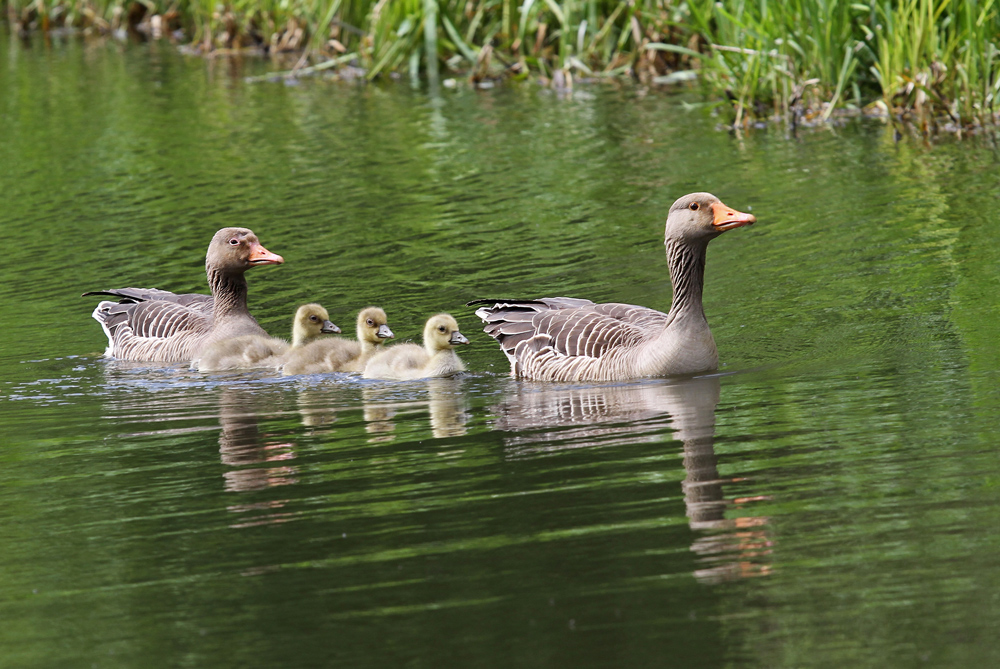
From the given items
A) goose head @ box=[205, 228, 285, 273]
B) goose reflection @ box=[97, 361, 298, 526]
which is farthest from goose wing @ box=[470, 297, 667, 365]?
goose head @ box=[205, 228, 285, 273]

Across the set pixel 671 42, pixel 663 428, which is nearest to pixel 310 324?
pixel 663 428

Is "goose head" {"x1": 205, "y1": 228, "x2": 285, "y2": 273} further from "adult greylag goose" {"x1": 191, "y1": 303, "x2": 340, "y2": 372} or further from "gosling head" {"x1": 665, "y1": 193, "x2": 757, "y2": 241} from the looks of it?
"gosling head" {"x1": 665, "y1": 193, "x2": 757, "y2": 241}

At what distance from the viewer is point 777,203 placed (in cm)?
1666

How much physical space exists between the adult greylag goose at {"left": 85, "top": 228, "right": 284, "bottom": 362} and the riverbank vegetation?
31.6 ft

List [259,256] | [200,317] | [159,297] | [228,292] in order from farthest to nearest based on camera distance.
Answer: [159,297] < [200,317] < [228,292] < [259,256]

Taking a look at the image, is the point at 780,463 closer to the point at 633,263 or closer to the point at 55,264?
the point at 633,263

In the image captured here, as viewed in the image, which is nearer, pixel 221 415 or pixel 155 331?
pixel 221 415

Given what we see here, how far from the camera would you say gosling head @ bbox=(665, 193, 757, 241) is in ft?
33.1

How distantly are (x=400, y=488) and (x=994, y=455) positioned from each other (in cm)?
326

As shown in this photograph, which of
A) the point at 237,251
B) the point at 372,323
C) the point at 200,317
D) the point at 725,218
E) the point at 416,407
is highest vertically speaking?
the point at 237,251

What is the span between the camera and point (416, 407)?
10.4m

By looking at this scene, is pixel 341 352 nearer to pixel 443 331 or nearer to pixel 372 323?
pixel 372 323

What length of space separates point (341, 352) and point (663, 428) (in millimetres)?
3808

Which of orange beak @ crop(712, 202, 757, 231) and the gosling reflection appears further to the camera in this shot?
orange beak @ crop(712, 202, 757, 231)
